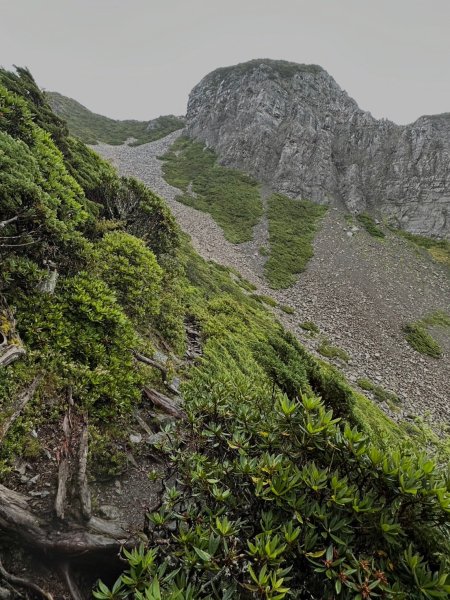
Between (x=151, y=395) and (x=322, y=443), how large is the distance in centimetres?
432

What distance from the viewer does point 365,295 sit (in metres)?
35.0

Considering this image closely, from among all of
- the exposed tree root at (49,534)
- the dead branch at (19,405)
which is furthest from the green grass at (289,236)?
the exposed tree root at (49,534)

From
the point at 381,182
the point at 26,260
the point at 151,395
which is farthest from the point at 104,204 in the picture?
the point at 381,182

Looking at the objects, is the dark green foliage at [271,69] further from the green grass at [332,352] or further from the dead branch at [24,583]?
the dead branch at [24,583]

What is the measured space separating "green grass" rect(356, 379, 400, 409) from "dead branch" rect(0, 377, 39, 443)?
20.4m

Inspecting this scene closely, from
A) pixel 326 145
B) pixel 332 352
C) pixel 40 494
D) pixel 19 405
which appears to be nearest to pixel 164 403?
pixel 19 405

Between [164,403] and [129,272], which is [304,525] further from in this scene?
[129,272]

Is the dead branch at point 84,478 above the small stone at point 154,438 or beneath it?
above

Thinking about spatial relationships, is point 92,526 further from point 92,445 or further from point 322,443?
point 322,443

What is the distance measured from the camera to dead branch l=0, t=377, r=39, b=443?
4.27m

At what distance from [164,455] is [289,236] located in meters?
43.8

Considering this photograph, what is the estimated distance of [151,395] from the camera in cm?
681

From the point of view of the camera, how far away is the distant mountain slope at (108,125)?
286ft

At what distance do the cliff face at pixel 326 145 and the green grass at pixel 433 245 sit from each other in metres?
3.11
